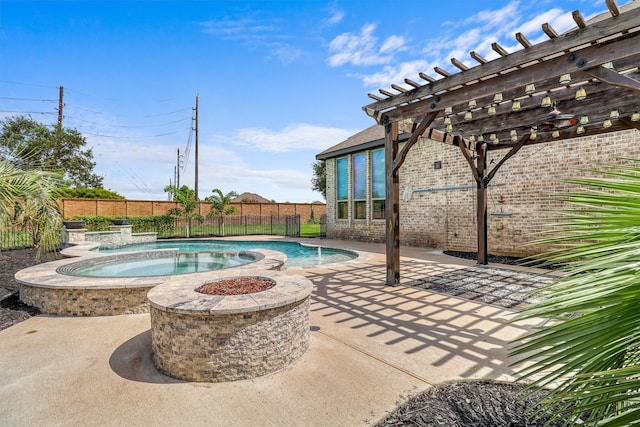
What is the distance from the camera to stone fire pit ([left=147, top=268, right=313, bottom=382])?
2758 mm

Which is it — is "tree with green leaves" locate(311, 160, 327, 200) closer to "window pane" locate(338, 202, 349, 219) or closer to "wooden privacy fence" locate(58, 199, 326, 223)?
"wooden privacy fence" locate(58, 199, 326, 223)

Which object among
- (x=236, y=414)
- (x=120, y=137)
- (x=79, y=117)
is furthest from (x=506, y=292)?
(x=120, y=137)

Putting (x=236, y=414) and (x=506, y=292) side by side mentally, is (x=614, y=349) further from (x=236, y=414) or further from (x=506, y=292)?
(x=506, y=292)

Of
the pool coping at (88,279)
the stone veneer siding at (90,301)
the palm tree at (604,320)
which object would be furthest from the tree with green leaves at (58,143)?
the palm tree at (604,320)

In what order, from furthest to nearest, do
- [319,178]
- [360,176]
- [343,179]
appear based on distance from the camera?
[319,178] → [343,179] → [360,176]

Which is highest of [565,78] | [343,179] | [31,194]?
[565,78]

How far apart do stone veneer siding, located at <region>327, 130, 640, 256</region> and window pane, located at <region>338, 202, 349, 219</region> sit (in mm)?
815

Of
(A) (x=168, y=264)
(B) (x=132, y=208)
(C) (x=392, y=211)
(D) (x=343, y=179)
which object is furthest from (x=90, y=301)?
(B) (x=132, y=208)

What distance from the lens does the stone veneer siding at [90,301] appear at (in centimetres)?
446

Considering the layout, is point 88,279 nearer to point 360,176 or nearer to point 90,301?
point 90,301

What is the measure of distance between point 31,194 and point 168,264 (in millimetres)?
4060

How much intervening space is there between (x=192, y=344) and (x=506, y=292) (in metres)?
4.97

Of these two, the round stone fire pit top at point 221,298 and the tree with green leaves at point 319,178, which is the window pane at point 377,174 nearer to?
the round stone fire pit top at point 221,298

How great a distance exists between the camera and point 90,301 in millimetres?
4465
